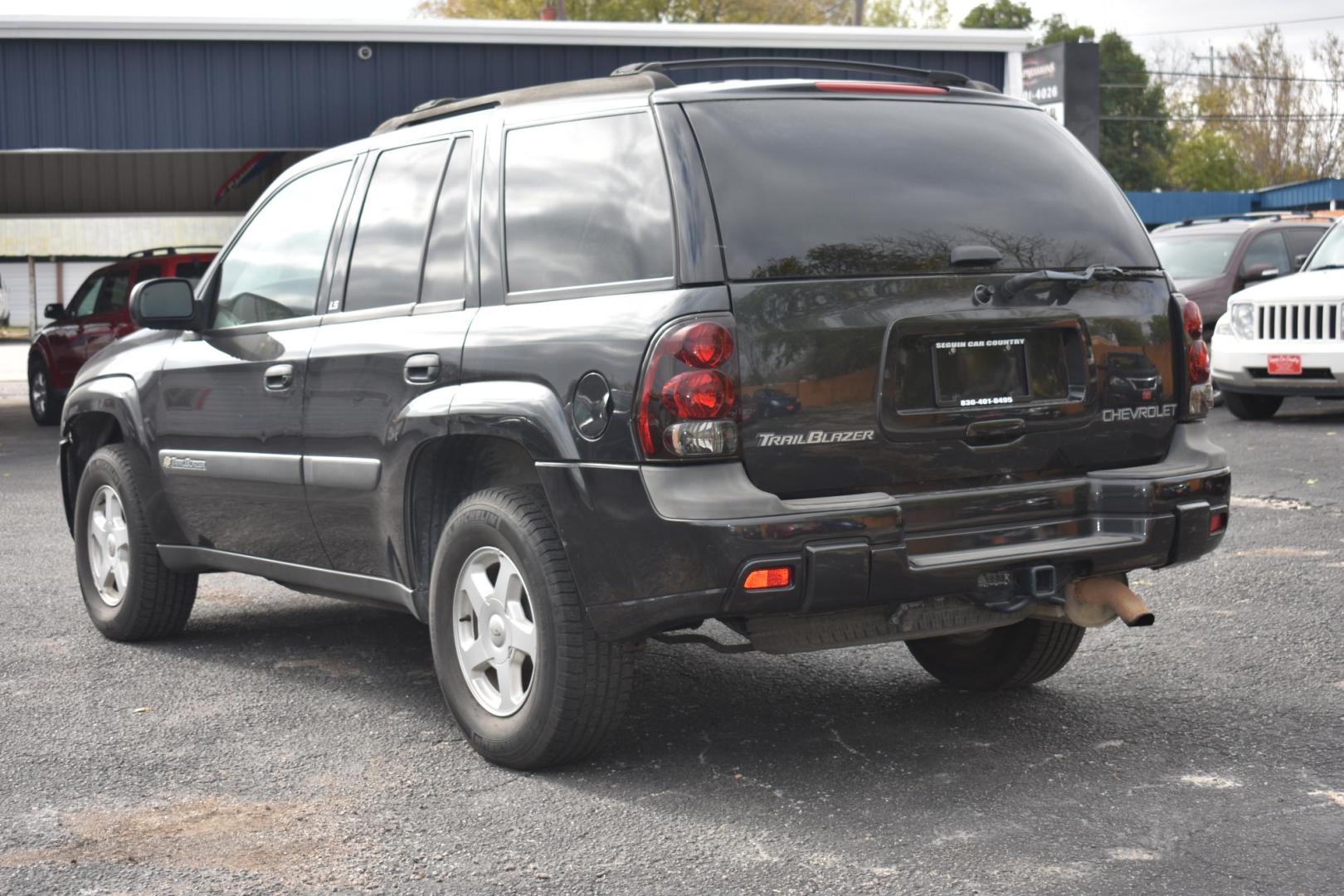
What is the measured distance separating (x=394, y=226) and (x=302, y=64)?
45.6 ft

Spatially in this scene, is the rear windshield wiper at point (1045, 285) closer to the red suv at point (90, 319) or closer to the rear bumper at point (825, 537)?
the rear bumper at point (825, 537)

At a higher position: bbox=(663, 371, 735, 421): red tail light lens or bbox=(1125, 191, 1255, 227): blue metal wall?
bbox=(1125, 191, 1255, 227): blue metal wall

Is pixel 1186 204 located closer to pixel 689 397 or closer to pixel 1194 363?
pixel 1194 363

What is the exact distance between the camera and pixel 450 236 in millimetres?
4941

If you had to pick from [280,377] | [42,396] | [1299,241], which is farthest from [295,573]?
[1299,241]

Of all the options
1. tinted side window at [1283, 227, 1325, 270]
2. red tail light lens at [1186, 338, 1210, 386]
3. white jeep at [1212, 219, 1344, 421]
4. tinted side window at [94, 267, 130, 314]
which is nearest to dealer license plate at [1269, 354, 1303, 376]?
white jeep at [1212, 219, 1344, 421]

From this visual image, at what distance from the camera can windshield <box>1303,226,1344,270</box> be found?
14648 millimetres

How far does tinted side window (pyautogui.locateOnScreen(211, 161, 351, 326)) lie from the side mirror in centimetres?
11

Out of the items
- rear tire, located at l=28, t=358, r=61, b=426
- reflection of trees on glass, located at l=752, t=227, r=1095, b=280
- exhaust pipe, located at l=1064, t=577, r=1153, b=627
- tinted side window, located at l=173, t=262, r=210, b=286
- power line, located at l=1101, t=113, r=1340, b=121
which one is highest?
power line, located at l=1101, t=113, r=1340, b=121

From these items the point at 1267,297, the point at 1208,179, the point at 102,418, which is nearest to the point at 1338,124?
the point at 1208,179

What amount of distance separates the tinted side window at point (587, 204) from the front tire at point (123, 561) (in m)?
2.37

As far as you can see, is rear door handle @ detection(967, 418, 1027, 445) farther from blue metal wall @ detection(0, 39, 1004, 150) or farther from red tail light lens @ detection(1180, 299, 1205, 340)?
blue metal wall @ detection(0, 39, 1004, 150)

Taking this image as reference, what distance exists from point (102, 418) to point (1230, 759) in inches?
178

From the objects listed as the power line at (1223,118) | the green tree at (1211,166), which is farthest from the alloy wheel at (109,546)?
the power line at (1223,118)
